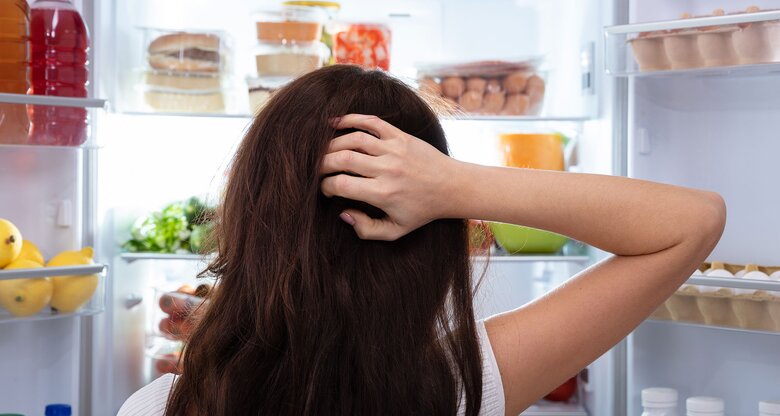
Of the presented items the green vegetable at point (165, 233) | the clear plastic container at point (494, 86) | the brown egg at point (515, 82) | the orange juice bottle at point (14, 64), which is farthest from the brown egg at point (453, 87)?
the orange juice bottle at point (14, 64)

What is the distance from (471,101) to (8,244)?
1.21 m

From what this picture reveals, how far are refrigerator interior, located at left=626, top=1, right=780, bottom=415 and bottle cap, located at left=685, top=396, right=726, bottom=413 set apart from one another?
0.45 feet

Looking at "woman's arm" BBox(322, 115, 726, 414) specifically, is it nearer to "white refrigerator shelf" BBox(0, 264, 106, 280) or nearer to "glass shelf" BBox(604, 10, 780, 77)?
"glass shelf" BBox(604, 10, 780, 77)

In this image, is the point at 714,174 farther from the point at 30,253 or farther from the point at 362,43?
the point at 30,253

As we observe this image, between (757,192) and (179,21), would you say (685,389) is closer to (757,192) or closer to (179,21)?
(757,192)

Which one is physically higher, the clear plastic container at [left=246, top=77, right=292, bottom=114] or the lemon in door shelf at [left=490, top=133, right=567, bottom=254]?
the clear plastic container at [left=246, top=77, right=292, bottom=114]

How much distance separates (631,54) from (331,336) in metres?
1.45

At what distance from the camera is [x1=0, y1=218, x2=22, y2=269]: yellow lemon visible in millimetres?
Answer: 1852

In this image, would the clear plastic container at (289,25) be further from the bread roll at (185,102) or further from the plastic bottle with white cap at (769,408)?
the plastic bottle with white cap at (769,408)

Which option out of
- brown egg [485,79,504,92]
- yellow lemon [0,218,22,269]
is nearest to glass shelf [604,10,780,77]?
brown egg [485,79,504,92]

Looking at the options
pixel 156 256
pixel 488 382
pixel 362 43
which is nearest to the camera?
pixel 488 382

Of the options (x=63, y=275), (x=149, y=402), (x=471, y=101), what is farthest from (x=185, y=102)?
(x=149, y=402)

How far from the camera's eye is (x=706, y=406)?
1.92 metres

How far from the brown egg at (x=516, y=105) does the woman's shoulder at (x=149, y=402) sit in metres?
1.78
